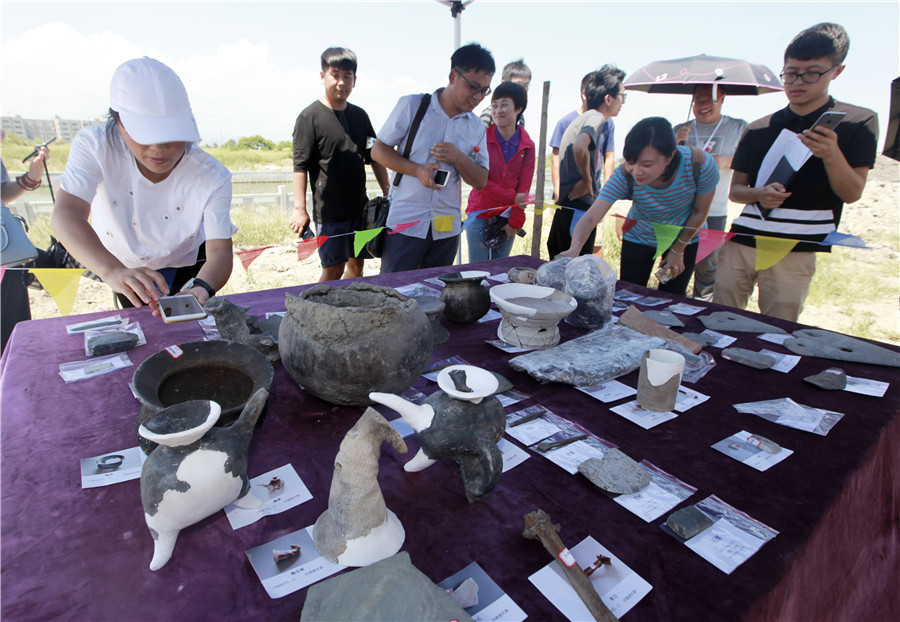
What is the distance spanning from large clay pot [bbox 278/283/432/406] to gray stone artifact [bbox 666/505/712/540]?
2.40ft

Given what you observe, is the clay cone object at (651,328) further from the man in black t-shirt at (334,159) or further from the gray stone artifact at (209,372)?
the man in black t-shirt at (334,159)

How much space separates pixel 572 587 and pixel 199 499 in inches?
28.7

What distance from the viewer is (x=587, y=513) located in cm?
106

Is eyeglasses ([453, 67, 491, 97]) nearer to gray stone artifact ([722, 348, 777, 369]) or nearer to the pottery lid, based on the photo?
gray stone artifact ([722, 348, 777, 369])

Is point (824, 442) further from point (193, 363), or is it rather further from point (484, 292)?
point (193, 363)

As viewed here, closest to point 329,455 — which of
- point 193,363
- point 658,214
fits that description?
point 193,363

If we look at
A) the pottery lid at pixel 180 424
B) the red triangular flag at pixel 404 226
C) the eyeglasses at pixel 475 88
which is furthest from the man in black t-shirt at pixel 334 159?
the pottery lid at pixel 180 424

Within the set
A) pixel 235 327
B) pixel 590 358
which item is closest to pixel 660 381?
pixel 590 358

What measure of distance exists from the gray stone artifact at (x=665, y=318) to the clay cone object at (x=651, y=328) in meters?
0.10

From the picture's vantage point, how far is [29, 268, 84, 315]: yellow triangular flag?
2359 mm

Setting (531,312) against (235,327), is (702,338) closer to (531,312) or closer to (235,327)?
(531,312)

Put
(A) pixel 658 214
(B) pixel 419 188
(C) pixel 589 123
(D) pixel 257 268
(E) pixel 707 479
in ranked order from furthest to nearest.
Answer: (D) pixel 257 268
(C) pixel 589 123
(B) pixel 419 188
(A) pixel 658 214
(E) pixel 707 479

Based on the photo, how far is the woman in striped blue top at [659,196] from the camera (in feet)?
8.28

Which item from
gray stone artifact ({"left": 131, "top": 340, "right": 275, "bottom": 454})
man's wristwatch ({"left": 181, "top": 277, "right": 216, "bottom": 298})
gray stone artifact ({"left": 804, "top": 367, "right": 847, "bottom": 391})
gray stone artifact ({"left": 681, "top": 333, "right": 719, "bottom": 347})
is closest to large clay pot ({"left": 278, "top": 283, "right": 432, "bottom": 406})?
gray stone artifact ({"left": 131, "top": 340, "right": 275, "bottom": 454})
